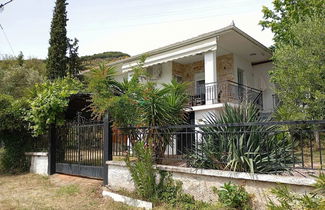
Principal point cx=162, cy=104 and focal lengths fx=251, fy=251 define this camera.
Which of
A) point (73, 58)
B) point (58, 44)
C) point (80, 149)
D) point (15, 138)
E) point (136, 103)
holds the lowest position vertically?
point (80, 149)

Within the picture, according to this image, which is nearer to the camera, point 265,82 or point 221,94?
point 221,94

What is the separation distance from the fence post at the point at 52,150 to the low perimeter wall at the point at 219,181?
12.8ft

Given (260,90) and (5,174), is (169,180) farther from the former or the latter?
(260,90)

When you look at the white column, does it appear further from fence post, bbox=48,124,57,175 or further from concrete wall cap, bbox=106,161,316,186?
fence post, bbox=48,124,57,175

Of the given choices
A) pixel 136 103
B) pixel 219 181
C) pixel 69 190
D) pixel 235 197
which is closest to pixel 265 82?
pixel 136 103

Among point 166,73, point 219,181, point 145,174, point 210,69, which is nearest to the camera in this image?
point 219,181

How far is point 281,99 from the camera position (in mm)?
9336

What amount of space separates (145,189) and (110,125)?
2.34 m

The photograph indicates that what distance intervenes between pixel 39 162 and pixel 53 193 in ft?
11.1

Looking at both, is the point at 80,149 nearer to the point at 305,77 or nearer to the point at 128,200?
the point at 128,200

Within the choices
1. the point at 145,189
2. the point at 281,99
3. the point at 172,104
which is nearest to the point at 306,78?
the point at 281,99

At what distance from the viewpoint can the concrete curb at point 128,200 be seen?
18.0 ft

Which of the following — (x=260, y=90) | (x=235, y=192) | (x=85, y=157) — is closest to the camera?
(x=235, y=192)

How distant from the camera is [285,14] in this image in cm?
1488
